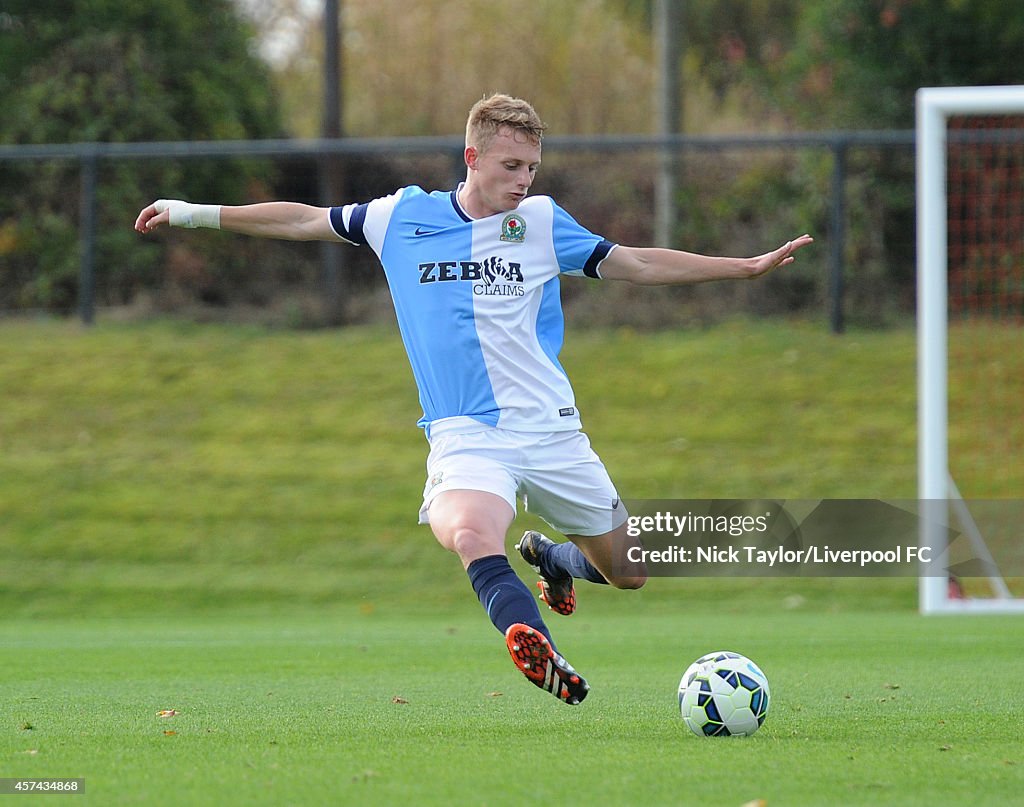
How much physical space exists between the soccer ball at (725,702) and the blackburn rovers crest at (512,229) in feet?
6.26

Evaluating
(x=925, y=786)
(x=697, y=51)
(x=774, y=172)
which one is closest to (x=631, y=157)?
(x=774, y=172)

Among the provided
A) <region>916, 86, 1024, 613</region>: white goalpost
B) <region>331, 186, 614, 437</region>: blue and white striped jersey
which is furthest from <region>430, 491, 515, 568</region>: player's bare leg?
<region>916, 86, 1024, 613</region>: white goalpost

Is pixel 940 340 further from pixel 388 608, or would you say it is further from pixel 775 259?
pixel 775 259

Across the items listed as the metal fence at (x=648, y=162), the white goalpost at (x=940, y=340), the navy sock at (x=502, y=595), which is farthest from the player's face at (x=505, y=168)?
the metal fence at (x=648, y=162)

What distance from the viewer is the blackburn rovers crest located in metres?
6.12

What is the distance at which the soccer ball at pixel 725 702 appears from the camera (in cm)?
526

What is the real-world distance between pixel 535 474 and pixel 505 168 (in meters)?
1.21

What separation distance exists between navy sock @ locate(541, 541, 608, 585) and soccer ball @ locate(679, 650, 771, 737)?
5.06ft

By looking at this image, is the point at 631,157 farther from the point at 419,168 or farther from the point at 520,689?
the point at 520,689

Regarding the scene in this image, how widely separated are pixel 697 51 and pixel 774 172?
36.1 ft

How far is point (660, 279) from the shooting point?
6.22 m

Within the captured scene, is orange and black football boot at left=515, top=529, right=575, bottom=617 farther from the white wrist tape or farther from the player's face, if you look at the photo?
the white wrist tape

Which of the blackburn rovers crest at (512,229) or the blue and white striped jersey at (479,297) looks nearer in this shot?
the blue and white striped jersey at (479,297)

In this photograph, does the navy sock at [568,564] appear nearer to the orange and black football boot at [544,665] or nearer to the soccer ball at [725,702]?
the soccer ball at [725,702]
